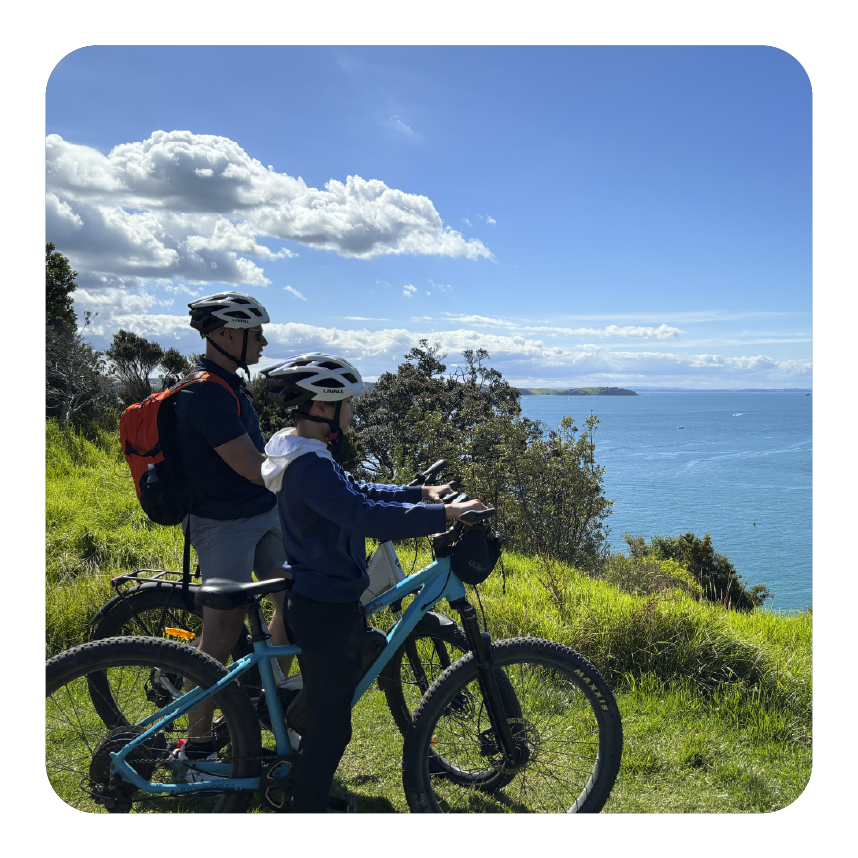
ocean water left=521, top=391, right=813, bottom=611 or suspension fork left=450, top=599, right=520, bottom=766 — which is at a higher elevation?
suspension fork left=450, top=599, right=520, bottom=766

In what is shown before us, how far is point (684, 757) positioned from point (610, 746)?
905 millimetres

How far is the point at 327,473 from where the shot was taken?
223cm

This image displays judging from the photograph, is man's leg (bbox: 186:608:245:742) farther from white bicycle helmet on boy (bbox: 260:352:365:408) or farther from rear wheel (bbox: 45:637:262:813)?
white bicycle helmet on boy (bbox: 260:352:365:408)

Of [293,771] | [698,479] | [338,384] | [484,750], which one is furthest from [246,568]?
[698,479]

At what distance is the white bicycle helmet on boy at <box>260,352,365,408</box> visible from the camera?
92.4 inches

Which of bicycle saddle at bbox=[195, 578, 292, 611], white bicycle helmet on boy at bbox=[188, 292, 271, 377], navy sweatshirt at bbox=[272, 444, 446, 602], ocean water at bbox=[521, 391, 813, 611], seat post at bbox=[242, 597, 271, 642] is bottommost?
ocean water at bbox=[521, 391, 813, 611]

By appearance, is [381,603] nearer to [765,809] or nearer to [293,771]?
[293,771]

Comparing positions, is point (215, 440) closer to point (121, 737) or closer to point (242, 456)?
point (242, 456)

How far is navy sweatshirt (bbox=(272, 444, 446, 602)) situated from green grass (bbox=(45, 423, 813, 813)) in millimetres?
1223

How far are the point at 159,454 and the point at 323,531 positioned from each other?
85cm

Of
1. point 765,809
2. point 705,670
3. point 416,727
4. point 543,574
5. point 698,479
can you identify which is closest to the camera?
point 416,727

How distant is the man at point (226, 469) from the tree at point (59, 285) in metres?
16.4

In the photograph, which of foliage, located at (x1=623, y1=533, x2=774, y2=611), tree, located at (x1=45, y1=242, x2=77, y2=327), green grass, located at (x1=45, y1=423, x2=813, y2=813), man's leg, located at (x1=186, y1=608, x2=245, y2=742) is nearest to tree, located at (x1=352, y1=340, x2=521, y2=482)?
foliage, located at (x1=623, y1=533, x2=774, y2=611)

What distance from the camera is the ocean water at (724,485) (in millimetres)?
38562
